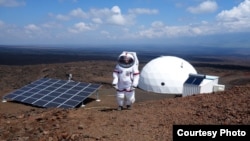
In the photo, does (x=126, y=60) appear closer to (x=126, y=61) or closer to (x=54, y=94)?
(x=126, y=61)

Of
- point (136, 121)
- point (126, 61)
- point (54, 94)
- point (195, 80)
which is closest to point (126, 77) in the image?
point (126, 61)

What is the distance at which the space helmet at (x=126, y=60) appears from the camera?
12461 mm

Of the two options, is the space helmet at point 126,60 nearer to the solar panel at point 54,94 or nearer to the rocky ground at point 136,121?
the rocky ground at point 136,121

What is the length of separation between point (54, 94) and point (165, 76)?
13.4m

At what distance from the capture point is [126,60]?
12.5m

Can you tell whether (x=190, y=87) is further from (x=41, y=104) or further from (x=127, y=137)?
(x=127, y=137)

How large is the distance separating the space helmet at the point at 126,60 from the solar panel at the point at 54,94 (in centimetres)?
1041

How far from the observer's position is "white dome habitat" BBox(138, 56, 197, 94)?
31.6 meters

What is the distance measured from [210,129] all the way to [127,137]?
2.36 meters

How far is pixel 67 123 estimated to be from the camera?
966 centimetres

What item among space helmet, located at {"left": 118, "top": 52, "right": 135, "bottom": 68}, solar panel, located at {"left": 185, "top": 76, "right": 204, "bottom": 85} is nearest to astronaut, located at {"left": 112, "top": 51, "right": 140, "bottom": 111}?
space helmet, located at {"left": 118, "top": 52, "right": 135, "bottom": 68}

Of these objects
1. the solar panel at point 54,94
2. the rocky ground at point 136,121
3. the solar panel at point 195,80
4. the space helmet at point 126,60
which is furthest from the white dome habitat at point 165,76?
the space helmet at point 126,60

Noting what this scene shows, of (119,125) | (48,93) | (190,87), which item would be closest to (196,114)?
(119,125)

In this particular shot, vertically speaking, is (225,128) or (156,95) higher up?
(225,128)
